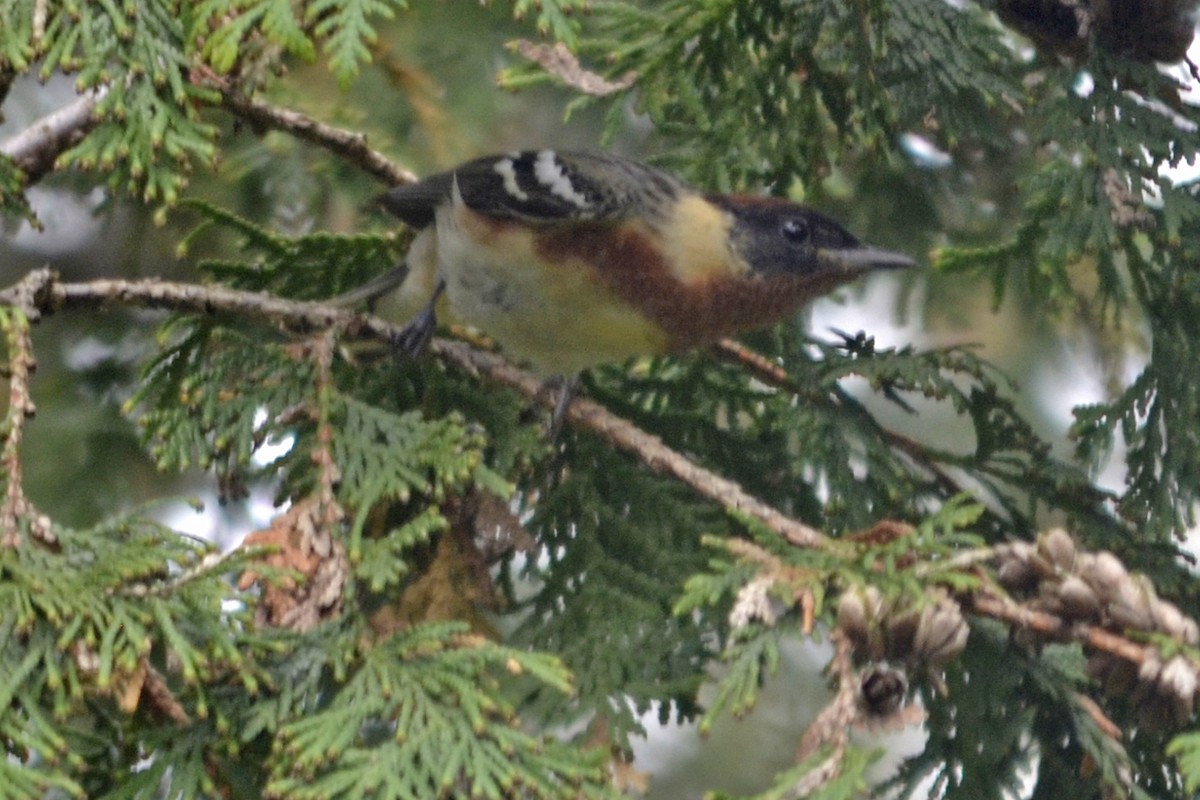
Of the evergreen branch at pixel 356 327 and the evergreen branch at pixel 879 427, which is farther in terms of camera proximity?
the evergreen branch at pixel 879 427

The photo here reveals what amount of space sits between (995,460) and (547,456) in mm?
851

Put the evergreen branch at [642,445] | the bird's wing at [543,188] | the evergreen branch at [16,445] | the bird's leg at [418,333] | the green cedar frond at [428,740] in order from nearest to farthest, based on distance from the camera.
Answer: the green cedar frond at [428,740]
the evergreen branch at [16,445]
the evergreen branch at [642,445]
the bird's leg at [418,333]
the bird's wing at [543,188]

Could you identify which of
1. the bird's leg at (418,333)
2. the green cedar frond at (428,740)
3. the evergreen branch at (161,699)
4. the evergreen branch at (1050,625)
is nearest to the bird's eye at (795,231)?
the bird's leg at (418,333)

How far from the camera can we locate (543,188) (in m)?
2.96

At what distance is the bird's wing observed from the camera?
2893mm

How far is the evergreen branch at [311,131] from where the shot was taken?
235 cm

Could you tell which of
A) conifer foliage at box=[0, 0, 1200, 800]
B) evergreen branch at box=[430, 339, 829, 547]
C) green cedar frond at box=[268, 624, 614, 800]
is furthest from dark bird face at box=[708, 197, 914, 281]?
green cedar frond at box=[268, 624, 614, 800]

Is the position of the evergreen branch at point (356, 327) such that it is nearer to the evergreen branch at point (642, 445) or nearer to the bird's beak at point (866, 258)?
the evergreen branch at point (642, 445)

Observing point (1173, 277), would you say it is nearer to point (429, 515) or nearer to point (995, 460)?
point (995, 460)

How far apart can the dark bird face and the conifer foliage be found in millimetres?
123

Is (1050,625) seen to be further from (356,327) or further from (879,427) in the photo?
(356,327)

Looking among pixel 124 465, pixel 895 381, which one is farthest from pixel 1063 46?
pixel 124 465

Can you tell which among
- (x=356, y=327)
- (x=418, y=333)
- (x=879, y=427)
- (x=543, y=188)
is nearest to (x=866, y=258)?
(x=879, y=427)

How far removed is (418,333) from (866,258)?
0.91m
